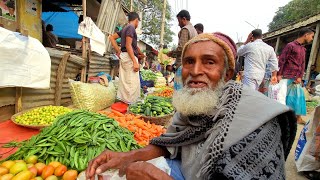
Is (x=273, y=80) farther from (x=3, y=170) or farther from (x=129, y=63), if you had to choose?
(x=3, y=170)

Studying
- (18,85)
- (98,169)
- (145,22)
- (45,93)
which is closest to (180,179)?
(98,169)

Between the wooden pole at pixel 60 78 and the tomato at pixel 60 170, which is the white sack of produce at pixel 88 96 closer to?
the wooden pole at pixel 60 78

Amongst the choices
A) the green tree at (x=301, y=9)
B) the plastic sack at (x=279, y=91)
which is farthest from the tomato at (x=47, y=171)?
the green tree at (x=301, y=9)

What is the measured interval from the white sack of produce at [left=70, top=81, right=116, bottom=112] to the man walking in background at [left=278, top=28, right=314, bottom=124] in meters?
4.20

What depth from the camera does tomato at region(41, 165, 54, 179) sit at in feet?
6.15

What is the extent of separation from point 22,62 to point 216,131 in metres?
3.41

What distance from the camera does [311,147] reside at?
285 centimetres

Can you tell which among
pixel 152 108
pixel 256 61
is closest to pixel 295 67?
pixel 256 61

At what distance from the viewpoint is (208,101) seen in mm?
1413

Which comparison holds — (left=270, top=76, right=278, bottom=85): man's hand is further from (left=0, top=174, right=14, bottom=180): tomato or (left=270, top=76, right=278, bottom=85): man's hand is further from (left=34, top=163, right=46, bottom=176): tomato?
(left=0, top=174, right=14, bottom=180): tomato

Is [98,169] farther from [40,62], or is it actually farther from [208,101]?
[40,62]

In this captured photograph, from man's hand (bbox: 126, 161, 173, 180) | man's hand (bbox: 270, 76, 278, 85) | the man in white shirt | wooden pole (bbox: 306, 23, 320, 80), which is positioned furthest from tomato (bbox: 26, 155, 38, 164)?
wooden pole (bbox: 306, 23, 320, 80)

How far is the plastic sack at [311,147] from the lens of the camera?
2.75 meters

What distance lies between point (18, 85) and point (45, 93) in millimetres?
919
